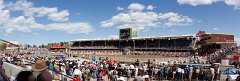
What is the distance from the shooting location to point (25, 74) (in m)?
4.83

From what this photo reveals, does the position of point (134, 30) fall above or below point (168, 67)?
above

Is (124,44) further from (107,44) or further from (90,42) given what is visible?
(90,42)

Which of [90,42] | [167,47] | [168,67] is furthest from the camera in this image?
[90,42]

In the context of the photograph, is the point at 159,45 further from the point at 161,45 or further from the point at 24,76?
the point at 24,76

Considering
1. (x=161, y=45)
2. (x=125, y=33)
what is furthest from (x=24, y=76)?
(x=125, y=33)

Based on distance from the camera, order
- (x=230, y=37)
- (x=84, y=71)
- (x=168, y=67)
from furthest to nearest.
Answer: (x=230, y=37) → (x=168, y=67) → (x=84, y=71)

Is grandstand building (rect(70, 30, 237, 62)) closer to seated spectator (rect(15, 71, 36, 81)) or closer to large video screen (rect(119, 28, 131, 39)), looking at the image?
large video screen (rect(119, 28, 131, 39))

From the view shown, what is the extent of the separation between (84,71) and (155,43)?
72058mm

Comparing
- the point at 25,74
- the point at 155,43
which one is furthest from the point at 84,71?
the point at 155,43

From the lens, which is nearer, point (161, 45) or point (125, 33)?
point (161, 45)

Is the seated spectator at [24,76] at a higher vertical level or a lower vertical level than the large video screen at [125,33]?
lower

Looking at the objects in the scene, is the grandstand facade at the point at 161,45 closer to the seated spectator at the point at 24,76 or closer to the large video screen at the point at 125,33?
the large video screen at the point at 125,33

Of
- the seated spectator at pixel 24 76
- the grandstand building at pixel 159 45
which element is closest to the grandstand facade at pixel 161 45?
the grandstand building at pixel 159 45

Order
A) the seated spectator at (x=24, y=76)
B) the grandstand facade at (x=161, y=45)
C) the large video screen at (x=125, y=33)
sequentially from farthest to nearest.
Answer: the large video screen at (x=125, y=33) → the grandstand facade at (x=161, y=45) → the seated spectator at (x=24, y=76)
